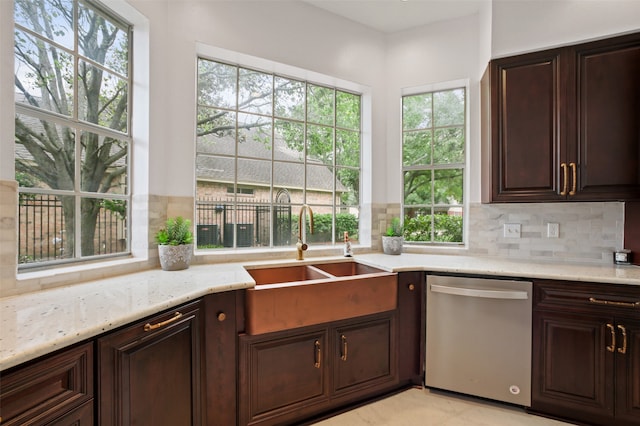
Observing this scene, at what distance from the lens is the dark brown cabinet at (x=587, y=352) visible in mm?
1740

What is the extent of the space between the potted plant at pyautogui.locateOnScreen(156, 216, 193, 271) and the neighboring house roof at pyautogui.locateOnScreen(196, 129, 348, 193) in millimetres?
523

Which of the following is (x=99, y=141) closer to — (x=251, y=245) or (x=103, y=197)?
(x=103, y=197)

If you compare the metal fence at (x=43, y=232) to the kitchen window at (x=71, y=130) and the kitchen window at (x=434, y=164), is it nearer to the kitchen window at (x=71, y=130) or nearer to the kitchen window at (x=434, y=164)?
the kitchen window at (x=71, y=130)

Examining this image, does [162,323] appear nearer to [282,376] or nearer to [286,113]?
[282,376]

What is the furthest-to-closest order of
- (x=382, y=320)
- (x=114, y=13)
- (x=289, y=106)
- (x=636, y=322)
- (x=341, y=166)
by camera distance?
(x=341, y=166) → (x=289, y=106) → (x=382, y=320) → (x=114, y=13) → (x=636, y=322)

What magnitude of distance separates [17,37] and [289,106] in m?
1.79

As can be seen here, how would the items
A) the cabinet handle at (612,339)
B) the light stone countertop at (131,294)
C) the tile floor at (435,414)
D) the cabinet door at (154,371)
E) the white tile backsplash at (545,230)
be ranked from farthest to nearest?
the white tile backsplash at (545,230) → the tile floor at (435,414) → the cabinet handle at (612,339) → the cabinet door at (154,371) → the light stone countertop at (131,294)

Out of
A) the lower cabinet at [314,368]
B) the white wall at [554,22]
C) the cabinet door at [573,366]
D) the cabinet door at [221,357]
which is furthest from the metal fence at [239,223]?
the white wall at [554,22]

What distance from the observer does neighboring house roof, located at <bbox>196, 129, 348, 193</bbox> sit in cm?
240

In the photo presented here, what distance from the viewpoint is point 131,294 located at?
4.52 ft

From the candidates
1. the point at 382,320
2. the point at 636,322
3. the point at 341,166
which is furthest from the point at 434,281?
the point at 341,166

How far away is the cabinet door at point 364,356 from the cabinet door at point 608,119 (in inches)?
68.0

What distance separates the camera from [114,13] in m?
1.88

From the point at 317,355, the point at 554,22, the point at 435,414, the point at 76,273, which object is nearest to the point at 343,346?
the point at 317,355
